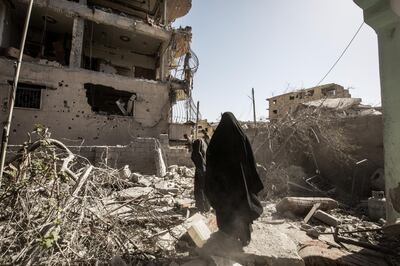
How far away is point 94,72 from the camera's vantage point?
10477 millimetres

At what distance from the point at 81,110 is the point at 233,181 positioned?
902 cm

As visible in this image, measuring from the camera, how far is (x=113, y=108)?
12969mm

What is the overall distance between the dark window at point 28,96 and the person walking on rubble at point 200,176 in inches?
297

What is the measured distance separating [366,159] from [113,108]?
11.4 meters

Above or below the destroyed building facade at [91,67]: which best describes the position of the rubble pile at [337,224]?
below

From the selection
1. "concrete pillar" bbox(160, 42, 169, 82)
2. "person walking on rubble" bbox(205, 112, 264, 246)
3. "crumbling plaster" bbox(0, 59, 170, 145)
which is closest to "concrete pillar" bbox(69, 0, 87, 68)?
"crumbling plaster" bbox(0, 59, 170, 145)

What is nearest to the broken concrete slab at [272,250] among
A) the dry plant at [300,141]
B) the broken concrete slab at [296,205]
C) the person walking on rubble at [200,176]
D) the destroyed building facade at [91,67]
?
the person walking on rubble at [200,176]

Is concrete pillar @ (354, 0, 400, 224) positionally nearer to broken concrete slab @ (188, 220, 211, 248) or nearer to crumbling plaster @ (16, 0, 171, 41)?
broken concrete slab @ (188, 220, 211, 248)

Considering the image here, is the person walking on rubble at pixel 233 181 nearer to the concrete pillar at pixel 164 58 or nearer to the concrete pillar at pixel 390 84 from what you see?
the concrete pillar at pixel 390 84

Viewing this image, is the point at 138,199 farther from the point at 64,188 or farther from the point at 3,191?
the point at 3,191

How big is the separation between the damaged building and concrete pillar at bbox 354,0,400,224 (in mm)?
6604

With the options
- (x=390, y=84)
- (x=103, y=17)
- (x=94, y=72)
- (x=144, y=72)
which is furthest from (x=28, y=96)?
(x=390, y=84)

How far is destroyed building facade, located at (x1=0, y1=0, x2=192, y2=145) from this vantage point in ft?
30.9

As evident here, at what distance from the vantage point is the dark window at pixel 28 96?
927 centimetres
